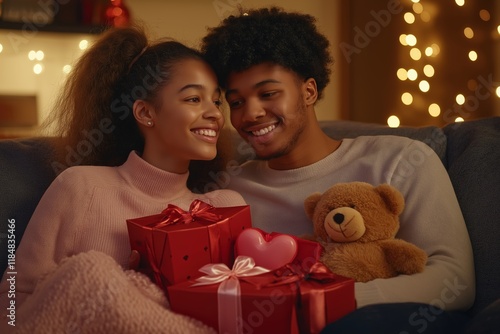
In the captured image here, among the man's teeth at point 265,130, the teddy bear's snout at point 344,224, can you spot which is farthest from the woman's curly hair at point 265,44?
the teddy bear's snout at point 344,224

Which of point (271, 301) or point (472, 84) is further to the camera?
point (472, 84)

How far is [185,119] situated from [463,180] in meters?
0.77

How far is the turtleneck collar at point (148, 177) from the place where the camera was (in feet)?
5.24

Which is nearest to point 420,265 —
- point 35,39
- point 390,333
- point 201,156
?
point 390,333

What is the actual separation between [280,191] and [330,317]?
625 millimetres

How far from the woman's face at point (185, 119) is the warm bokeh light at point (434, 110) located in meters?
1.72

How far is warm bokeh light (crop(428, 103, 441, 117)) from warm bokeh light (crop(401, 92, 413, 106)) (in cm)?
12

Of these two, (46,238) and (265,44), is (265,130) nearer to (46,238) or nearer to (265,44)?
(265,44)

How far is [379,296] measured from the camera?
1282 mm

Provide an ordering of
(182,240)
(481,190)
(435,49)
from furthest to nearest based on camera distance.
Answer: (435,49) → (481,190) → (182,240)

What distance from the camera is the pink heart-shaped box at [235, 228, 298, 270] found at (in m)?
1.31

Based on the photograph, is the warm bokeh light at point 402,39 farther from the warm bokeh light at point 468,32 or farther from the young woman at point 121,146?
the young woman at point 121,146

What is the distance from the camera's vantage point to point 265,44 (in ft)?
5.60

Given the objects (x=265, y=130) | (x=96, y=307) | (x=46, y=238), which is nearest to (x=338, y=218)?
(x=265, y=130)
